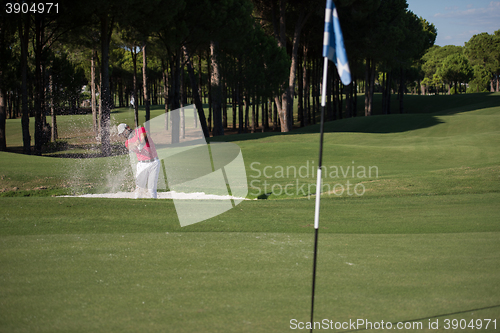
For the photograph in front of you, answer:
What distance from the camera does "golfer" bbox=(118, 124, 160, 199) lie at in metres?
10.3

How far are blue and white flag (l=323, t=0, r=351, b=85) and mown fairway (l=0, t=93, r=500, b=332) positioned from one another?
2.43 m

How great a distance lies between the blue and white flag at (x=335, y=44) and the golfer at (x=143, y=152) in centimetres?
670

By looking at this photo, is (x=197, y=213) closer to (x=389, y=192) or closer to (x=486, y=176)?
(x=389, y=192)

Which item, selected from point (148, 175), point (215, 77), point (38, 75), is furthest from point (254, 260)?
point (215, 77)

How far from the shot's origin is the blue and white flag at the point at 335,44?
4332 millimetres

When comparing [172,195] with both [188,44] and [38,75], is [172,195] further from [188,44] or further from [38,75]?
[188,44]

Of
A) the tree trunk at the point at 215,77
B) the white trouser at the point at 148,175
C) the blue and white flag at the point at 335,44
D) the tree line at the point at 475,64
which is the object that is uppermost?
the tree line at the point at 475,64

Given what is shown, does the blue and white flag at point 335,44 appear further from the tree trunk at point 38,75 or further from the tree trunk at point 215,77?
the tree trunk at point 215,77

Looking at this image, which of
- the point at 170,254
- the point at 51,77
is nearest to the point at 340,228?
the point at 170,254

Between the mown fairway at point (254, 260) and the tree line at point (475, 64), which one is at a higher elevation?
the tree line at point (475, 64)

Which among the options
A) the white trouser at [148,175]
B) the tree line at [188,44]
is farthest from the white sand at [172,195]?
the tree line at [188,44]

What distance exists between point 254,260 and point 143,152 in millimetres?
5804

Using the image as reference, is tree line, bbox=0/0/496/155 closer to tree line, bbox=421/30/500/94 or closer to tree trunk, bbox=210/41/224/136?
tree trunk, bbox=210/41/224/136

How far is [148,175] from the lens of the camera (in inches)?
434
